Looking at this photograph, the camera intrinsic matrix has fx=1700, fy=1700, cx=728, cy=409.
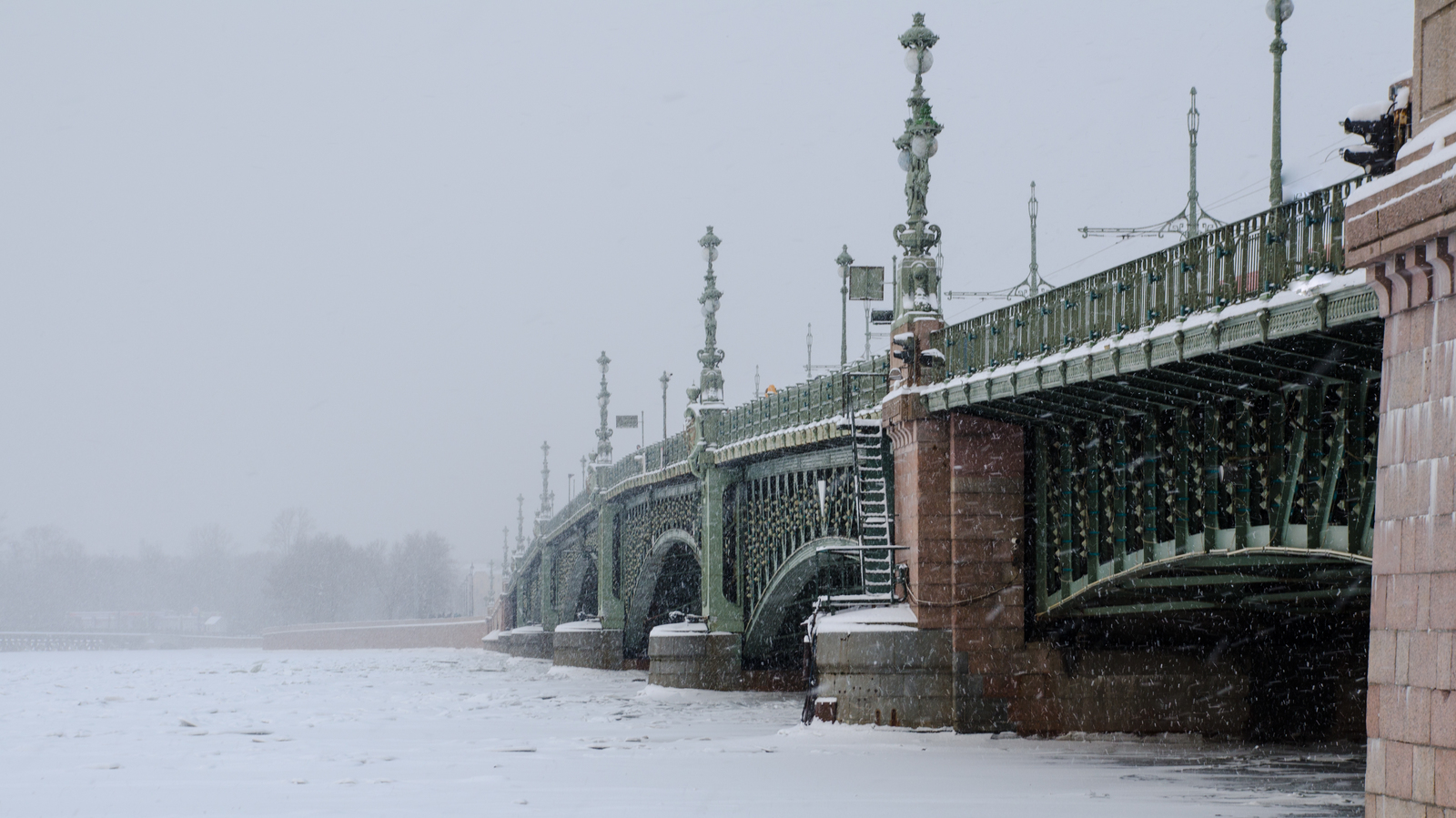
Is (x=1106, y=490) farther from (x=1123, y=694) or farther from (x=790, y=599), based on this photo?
(x=790, y=599)

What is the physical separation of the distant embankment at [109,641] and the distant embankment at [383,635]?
11.8 meters

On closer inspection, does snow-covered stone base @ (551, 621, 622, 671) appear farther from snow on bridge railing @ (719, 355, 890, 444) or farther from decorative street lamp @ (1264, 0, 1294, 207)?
decorative street lamp @ (1264, 0, 1294, 207)

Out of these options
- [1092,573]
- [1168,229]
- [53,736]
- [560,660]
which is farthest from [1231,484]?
[560,660]

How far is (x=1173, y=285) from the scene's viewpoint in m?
18.6

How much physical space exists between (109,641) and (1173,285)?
473 ft

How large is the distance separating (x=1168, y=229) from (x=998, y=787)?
1375 centimetres

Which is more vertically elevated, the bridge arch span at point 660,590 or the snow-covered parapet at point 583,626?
the bridge arch span at point 660,590

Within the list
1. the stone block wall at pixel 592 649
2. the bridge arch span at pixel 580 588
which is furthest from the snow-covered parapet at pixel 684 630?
the bridge arch span at pixel 580 588

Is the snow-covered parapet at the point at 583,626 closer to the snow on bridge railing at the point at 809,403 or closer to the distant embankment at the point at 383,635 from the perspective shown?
the snow on bridge railing at the point at 809,403

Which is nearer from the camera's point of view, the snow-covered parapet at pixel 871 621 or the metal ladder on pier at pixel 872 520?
the snow-covered parapet at pixel 871 621

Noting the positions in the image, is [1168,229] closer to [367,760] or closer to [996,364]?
[996,364]

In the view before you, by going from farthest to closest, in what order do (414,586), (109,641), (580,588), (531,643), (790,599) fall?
1. (414,586)
2. (109,641)
3. (531,643)
4. (580,588)
5. (790,599)

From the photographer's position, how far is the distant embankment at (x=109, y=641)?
5527 inches

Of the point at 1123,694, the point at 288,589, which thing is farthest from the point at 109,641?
the point at 1123,694
